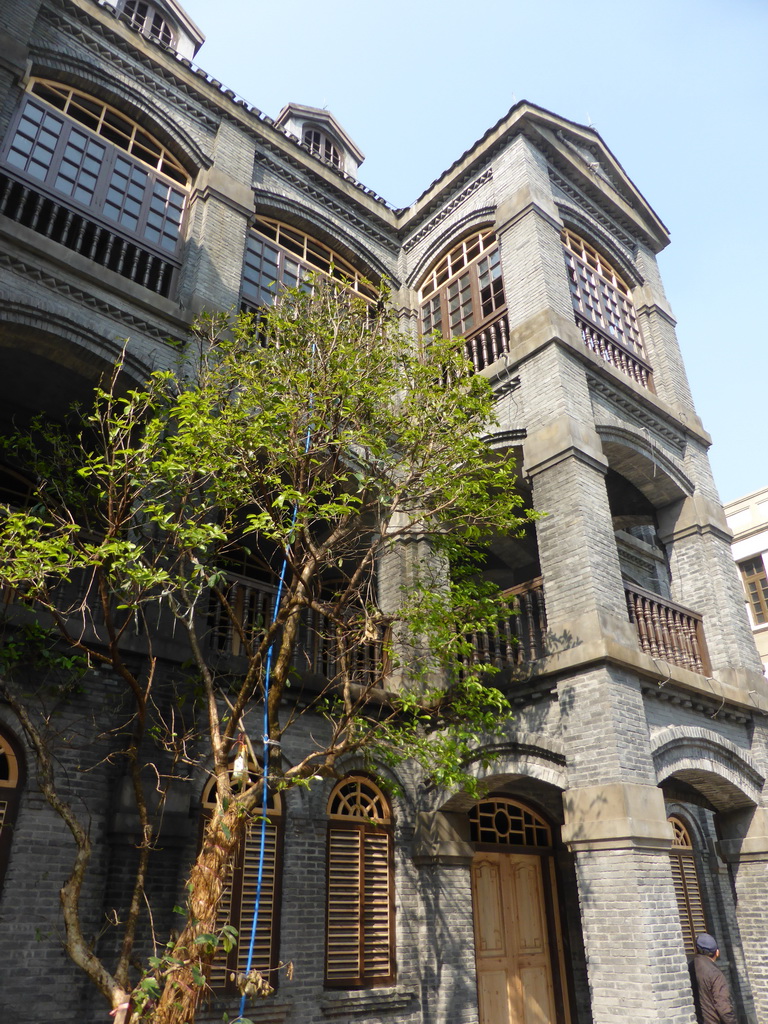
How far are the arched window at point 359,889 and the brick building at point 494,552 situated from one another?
6 cm

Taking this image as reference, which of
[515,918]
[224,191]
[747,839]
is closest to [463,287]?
[224,191]

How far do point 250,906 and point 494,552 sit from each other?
7.78 metres

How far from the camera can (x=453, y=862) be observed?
29.2 ft

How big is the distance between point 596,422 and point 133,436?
6125mm

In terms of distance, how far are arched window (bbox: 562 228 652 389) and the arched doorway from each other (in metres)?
6.98

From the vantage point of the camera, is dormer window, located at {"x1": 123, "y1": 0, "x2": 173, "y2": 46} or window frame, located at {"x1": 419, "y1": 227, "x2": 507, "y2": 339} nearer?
window frame, located at {"x1": 419, "y1": 227, "x2": 507, "y2": 339}

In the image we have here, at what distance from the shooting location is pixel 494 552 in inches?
539

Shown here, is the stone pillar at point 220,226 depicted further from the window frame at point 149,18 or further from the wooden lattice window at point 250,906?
the wooden lattice window at point 250,906

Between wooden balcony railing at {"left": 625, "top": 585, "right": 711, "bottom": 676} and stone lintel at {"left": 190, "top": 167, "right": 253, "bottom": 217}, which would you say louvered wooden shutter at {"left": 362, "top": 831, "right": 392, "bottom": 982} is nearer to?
wooden balcony railing at {"left": 625, "top": 585, "right": 711, "bottom": 676}

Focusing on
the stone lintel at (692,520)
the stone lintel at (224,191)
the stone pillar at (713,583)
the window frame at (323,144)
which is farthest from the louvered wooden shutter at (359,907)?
the window frame at (323,144)

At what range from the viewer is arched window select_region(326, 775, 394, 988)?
8.01 metres

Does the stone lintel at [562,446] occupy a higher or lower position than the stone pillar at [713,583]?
higher

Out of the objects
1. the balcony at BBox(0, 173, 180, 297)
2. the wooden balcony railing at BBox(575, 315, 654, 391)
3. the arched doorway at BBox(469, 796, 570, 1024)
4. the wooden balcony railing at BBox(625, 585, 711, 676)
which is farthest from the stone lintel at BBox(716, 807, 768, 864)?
the balcony at BBox(0, 173, 180, 297)

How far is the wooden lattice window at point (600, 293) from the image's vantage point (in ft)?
39.4
